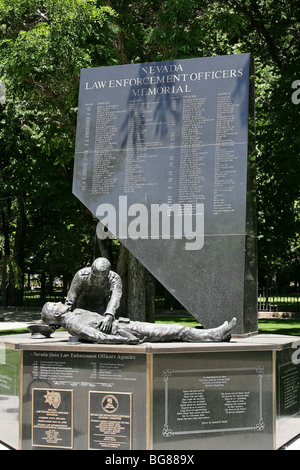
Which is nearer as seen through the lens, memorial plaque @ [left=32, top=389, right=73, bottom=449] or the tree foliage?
memorial plaque @ [left=32, top=389, right=73, bottom=449]

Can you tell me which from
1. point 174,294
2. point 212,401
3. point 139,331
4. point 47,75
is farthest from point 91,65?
point 212,401

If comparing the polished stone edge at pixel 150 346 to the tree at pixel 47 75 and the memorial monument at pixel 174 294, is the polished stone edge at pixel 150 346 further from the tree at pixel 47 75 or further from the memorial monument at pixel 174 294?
the tree at pixel 47 75

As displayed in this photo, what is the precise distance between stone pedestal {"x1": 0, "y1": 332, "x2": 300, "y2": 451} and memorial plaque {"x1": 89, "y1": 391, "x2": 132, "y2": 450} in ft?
0.03

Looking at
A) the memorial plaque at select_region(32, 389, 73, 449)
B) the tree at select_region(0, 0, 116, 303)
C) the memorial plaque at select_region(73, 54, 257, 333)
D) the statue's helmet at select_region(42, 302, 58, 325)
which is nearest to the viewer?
the memorial plaque at select_region(32, 389, 73, 449)

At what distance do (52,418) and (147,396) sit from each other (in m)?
1.14

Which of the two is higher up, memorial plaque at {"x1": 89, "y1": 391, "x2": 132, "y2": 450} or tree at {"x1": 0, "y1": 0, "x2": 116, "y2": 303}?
tree at {"x1": 0, "y1": 0, "x2": 116, "y2": 303}

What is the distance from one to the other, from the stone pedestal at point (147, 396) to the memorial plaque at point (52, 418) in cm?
1

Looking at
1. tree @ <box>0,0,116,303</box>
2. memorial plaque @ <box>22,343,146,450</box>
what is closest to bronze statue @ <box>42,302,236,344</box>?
memorial plaque @ <box>22,343,146,450</box>

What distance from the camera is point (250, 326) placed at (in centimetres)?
916

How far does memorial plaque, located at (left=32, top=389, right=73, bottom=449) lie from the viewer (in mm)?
7055

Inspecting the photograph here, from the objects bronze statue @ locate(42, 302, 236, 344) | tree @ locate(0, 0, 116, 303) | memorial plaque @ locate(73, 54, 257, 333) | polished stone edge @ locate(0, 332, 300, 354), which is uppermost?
tree @ locate(0, 0, 116, 303)

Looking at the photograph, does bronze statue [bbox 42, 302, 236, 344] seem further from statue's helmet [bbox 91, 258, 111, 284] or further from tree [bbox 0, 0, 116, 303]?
tree [bbox 0, 0, 116, 303]

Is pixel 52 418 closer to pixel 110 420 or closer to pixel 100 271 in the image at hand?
pixel 110 420

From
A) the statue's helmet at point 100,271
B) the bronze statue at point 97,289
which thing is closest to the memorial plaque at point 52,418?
the bronze statue at point 97,289
